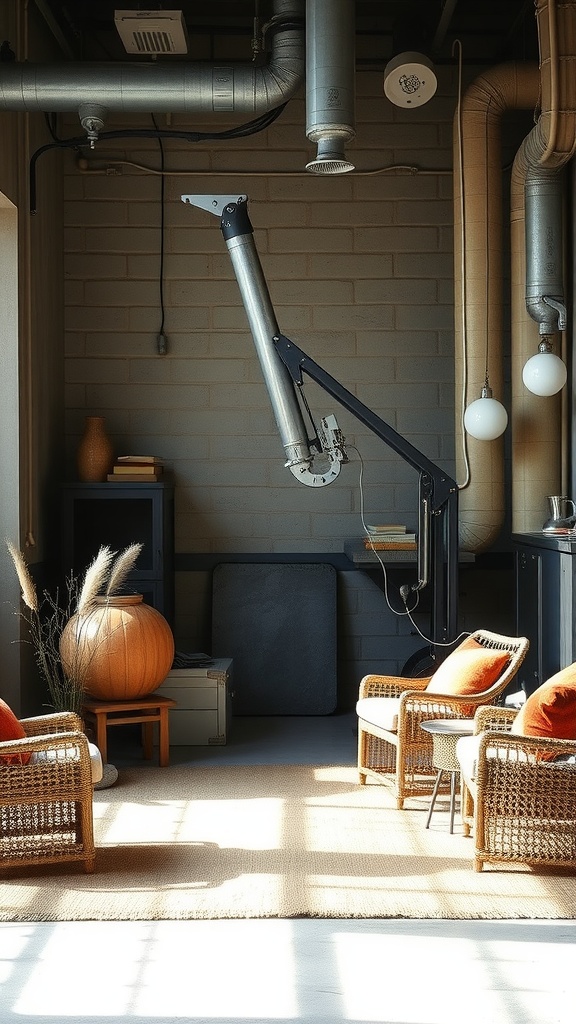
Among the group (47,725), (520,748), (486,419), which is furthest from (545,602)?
(47,725)

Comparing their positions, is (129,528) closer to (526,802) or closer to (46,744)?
(46,744)

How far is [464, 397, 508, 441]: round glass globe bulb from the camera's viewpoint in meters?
6.21

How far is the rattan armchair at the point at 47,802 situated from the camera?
402cm

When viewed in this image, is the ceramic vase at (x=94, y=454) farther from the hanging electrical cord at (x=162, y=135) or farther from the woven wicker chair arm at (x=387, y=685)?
the woven wicker chair arm at (x=387, y=685)

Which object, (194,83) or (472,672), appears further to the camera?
(194,83)

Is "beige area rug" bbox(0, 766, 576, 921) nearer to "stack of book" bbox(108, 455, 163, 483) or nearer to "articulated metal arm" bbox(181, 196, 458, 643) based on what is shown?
"articulated metal arm" bbox(181, 196, 458, 643)

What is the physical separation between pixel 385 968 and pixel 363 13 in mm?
5848

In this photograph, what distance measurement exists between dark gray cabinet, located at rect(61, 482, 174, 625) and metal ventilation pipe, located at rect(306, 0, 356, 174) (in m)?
2.23

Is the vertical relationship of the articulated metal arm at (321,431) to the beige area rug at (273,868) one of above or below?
above

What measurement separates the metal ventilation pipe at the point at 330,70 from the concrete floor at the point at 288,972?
11.8ft

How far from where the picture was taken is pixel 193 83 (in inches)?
232

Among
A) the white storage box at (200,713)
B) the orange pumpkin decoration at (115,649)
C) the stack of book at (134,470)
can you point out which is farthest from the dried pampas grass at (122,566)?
the stack of book at (134,470)

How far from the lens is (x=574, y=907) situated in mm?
3676

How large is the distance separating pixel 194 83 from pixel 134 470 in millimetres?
2150
